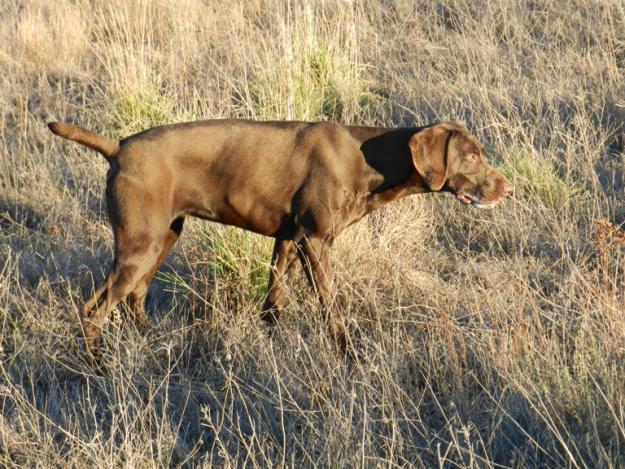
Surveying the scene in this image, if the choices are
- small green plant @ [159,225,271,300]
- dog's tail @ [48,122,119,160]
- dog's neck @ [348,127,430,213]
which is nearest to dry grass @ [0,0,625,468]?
small green plant @ [159,225,271,300]

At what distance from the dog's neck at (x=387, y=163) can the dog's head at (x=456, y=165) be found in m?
0.13

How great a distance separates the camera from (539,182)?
6727mm

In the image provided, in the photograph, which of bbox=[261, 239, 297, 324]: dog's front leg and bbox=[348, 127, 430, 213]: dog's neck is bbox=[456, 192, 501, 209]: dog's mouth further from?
bbox=[261, 239, 297, 324]: dog's front leg

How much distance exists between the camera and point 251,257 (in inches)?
218

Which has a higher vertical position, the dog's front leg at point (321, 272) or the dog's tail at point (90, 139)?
the dog's tail at point (90, 139)

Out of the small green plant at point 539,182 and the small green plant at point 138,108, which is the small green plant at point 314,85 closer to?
the small green plant at point 138,108

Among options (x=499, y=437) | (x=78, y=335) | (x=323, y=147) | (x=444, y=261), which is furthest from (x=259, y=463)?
(x=444, y=261)

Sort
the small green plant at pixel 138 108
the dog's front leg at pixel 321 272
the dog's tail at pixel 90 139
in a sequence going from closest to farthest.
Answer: the dog's tail at pixel 90 139
the dog's front leg at pixel 321 272
the small green plant at pixel 138 108

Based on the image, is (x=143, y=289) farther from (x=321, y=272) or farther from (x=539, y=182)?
(x=539, y=182)

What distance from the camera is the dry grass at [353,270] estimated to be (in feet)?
12.1

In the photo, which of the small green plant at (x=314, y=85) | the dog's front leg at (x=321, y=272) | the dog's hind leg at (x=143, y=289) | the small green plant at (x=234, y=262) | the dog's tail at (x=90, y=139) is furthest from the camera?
the small green plant at (x=314, y=85)

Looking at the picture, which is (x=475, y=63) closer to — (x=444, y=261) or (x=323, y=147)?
(x=444, y=261)

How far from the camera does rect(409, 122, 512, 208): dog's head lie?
16.6ft

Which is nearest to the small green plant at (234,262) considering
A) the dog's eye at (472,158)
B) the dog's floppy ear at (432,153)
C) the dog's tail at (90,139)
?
the dog's tail at (90,139)
